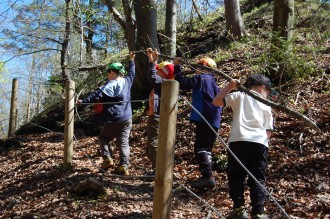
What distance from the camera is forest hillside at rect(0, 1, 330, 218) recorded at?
4133mm

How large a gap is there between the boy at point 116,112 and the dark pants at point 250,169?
2.24 metres

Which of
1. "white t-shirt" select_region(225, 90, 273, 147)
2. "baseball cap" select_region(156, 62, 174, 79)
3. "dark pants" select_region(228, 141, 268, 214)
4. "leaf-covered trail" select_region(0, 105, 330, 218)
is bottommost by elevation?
"leaf-covered trail" select_region(0, 105, 330, 218)

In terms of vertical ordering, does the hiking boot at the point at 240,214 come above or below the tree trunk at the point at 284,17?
below

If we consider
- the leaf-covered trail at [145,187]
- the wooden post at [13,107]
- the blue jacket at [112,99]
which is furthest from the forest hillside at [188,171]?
the wooden post at [13,107]

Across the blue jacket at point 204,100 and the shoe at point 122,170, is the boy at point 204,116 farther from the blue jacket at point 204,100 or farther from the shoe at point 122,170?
the shoe at point 122,170

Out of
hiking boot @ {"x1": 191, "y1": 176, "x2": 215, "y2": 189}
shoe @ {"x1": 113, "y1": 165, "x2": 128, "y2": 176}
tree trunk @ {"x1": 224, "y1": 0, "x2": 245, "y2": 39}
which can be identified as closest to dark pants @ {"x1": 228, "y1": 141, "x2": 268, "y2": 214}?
hiking boot @ {"x1": 191, "y1": 176, "x2": 215, "y2": 189}

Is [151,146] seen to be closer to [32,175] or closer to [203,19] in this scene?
[32,175]

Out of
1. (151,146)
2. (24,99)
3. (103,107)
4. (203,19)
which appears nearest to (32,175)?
(103,107)

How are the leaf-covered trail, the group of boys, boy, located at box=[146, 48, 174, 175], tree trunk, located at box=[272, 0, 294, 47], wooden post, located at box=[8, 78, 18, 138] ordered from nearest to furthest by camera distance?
the group of boys → the leaf-covered trail → boy, located at box=[146, 48, 174, 175] → tree trunk, located at box=[272, 0, 294, 47] → wooden post, located at box=[8, 78, 18, 138]

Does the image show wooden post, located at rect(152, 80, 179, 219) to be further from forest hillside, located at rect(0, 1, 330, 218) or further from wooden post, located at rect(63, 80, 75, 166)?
wooden post, located at rect(63, 80, 75, 166)

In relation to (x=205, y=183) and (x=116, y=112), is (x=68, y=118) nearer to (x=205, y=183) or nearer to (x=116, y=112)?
(x=116, y=112)

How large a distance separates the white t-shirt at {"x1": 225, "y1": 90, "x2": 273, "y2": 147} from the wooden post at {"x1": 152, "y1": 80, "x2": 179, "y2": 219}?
92 cm

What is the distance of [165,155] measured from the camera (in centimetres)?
269

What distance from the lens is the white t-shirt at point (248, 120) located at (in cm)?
339
